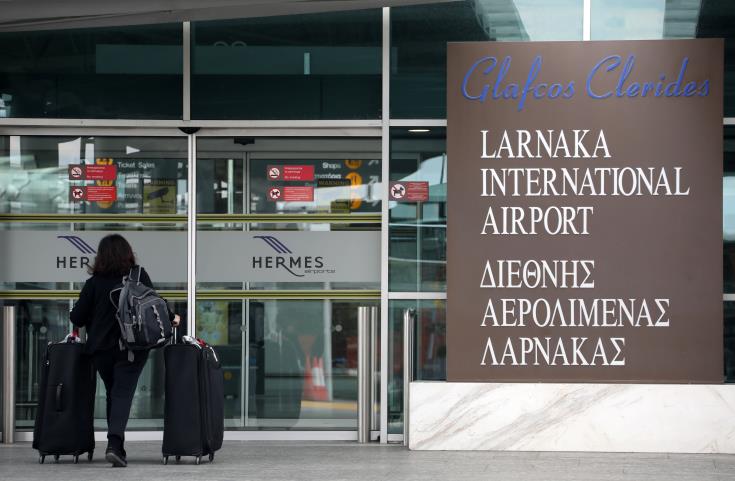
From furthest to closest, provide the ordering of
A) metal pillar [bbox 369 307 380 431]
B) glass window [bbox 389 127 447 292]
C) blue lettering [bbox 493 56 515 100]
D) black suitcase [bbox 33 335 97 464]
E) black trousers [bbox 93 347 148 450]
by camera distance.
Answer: metal pillar [bbox 369 307 380 431], glass window [bbox 389 127 447 292], blue lettering [bbox 493 56 515 100], black suitcase [bbox 33 335 97 464], black trousers [bbox 93 347 148 450]

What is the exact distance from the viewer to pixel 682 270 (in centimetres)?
965

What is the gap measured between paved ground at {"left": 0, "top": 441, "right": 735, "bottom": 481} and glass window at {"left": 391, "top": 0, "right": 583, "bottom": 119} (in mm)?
2640

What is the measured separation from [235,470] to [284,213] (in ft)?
8.39

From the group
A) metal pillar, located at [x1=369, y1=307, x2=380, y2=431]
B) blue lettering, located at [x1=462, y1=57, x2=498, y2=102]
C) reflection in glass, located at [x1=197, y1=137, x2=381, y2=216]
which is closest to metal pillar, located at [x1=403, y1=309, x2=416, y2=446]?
metal pillar, located at [x1=369, y1=307, x2=380, y2=431]

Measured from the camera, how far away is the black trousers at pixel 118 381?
8.65 metres

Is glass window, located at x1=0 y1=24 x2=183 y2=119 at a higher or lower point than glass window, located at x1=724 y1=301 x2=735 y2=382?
higher

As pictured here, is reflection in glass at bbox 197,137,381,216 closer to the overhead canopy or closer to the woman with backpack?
the overhead canopy

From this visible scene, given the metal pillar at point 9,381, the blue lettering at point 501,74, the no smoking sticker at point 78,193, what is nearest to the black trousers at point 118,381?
the metal pillar at point 9,381

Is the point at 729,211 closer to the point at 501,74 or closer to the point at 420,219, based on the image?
the point at 501,74

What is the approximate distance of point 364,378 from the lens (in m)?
10.2

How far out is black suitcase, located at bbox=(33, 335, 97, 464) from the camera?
28.7ft

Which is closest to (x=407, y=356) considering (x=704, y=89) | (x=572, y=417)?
(x=572, y=417)

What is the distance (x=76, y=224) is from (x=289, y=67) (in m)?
2.08

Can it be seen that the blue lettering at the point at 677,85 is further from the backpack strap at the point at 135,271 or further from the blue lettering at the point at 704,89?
the backpack strap at the point at 135,271
